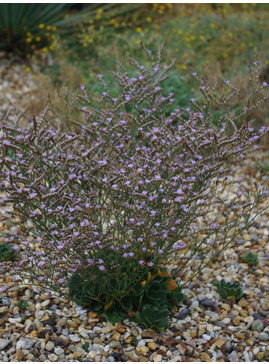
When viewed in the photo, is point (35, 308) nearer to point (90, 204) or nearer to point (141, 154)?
point (90, 204)

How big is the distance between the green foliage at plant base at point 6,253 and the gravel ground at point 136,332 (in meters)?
0.13

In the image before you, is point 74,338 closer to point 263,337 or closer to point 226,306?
point 226,306

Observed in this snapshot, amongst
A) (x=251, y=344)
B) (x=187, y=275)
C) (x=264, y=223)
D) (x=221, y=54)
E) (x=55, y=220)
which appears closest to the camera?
(x=55, y=220)

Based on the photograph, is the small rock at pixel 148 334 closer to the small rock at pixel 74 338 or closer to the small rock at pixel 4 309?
the small rock at pixel 74 338

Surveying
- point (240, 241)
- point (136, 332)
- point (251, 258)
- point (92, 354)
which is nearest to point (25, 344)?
point (92, 354)

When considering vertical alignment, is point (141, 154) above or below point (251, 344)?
above

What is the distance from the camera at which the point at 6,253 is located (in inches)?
131

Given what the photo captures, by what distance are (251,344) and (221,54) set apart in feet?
19.0

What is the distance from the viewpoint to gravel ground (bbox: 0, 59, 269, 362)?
9.18 ft

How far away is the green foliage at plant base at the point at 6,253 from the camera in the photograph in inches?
130

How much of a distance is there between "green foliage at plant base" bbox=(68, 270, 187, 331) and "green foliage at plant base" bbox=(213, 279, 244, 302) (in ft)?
1.12

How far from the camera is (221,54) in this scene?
774cm

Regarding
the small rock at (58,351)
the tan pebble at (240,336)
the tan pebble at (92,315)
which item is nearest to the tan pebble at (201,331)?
the tan pebble at (240,336)

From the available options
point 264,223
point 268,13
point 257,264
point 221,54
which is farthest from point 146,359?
point 268,13
